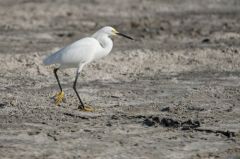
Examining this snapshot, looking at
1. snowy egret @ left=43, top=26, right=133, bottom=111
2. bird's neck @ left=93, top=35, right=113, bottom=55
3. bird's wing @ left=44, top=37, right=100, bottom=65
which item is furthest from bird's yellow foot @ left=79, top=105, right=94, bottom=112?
bird's neck @ left=93, top=35, right=113, bottom=55

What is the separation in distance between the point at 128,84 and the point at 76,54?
197 centimetres

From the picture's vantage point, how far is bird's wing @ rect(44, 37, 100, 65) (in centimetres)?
1146

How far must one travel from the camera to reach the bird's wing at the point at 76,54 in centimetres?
1146

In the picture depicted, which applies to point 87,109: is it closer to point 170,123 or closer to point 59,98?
point 59,98

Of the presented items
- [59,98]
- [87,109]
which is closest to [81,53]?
[59,98]

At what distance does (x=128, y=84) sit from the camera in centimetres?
1330

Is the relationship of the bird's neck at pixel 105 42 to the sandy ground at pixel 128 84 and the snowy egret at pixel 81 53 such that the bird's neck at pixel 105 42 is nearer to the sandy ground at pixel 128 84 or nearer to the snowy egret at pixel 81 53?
the snowy egret at pixel 81 53

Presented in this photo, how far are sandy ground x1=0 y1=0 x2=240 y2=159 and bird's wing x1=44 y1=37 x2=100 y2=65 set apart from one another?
0.64 metres

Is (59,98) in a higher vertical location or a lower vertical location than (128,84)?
lower

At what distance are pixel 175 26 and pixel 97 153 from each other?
10.3 m

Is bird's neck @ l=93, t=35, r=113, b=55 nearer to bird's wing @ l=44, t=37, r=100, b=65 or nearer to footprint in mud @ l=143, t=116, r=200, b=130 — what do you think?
bird's wing @ l=44, t=37, r=100, b=65

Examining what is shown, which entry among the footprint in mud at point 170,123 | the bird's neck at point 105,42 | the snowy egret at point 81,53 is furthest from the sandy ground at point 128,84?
the bird's neck at point 105,42

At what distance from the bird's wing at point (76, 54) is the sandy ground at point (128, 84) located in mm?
642

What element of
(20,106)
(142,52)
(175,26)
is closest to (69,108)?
(20,106)
